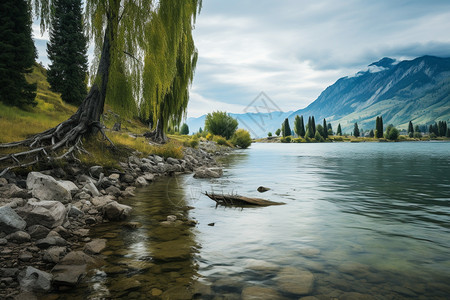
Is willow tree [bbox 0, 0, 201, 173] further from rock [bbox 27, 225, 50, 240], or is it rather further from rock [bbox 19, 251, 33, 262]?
rock [bbox 19, 251, 33, 262]

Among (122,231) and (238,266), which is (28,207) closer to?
(122,231)

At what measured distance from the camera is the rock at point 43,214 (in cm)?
538

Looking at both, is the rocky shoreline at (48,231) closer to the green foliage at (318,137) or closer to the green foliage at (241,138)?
the green foliage at (241,138)

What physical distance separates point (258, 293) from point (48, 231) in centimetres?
399

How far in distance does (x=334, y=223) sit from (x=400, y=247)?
1852mm

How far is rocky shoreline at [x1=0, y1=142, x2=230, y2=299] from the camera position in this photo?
367 centimetres

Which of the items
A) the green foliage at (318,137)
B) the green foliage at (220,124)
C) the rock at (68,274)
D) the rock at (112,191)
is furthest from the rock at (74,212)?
the green foliage at (318,137)

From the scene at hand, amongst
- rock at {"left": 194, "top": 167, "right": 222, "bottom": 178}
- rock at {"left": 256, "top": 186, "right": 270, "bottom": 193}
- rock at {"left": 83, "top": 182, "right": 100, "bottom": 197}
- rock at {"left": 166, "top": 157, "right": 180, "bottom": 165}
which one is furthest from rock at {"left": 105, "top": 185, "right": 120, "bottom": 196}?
rock at {"left": 166, "top": 157, "right": 180, "bottom": 165}

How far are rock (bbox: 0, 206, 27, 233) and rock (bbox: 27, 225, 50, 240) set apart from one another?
0.16 m

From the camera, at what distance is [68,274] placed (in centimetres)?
385

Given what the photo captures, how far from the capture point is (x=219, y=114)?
198 feet

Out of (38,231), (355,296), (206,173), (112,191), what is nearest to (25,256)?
(38,231)

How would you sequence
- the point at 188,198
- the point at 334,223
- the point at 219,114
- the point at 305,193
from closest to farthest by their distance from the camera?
the point at 334,223, the point at 188,198, the point at 305,193, the point at 219,114

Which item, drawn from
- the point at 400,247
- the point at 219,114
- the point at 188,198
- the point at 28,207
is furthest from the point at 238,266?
the point at 219,114
